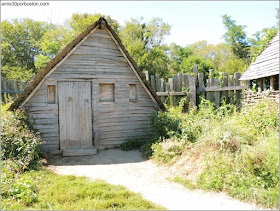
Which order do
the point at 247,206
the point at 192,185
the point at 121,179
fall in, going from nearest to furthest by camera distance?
the point at 247,206, the point at 192,185, the point at 121,179

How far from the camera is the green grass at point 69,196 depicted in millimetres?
4121

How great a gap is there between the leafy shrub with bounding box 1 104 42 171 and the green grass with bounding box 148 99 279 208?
359cm

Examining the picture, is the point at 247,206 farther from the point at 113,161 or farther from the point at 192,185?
the point at 113,161

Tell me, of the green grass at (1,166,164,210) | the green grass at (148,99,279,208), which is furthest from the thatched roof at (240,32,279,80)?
the green grass at (1,166,164,210)

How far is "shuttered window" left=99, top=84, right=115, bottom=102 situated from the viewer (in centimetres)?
870

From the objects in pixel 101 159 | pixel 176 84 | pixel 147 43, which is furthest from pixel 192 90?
pixel 147 43

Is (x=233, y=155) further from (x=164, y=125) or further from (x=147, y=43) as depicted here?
(x=147, y=43)

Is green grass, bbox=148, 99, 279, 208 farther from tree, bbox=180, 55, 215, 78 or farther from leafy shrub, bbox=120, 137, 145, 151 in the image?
tree, bbox=180, 55, 215, 78

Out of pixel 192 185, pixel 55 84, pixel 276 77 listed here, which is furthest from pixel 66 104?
pixel 276 77

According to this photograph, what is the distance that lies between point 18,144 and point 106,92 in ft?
11.9

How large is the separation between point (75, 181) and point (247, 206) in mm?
3779

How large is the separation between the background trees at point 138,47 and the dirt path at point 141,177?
8.05m

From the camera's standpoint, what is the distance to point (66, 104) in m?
8.14

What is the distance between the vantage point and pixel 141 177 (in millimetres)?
5863
